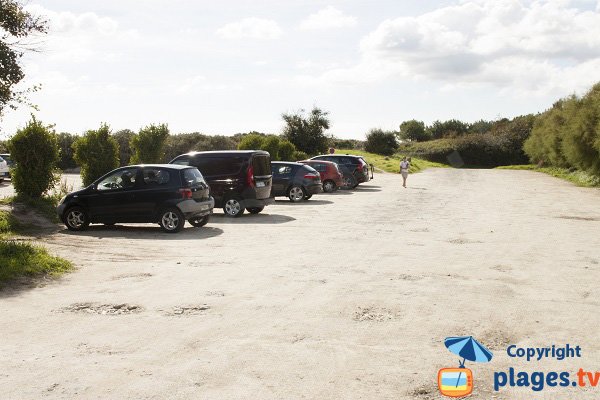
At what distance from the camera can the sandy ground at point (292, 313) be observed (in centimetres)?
535

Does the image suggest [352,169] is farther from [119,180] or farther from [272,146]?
[119,180]

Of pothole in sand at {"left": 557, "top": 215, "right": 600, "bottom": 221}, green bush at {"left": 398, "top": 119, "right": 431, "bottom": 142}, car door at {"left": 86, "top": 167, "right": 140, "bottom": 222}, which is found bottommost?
pothole in sand at {"left": 557, "top": 215, "right": 600, "bottom": 221}

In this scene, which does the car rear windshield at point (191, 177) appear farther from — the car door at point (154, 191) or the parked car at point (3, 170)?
the parked car at point (3, 170)

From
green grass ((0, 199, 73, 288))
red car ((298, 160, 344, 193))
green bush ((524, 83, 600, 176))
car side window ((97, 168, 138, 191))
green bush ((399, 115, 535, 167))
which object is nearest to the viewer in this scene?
green grass ((0, 199, 73, 288))

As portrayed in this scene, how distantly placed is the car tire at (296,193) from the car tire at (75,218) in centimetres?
1032

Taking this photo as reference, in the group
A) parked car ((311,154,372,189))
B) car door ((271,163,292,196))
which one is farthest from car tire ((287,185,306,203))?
parked car ((311,154,372,189))

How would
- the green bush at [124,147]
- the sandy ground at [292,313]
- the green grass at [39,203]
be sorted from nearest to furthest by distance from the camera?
the sandy ground at [292,313] → the green grass at [39,203] → the green bush at [124,147]

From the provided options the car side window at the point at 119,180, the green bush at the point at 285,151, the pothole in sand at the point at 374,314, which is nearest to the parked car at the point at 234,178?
the car side window at the point at 119,180

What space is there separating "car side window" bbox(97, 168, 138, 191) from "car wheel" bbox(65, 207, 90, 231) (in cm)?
75

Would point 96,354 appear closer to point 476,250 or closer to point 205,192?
point 476,250

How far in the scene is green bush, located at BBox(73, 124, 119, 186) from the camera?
21.2 metres

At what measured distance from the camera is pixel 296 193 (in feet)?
80.8

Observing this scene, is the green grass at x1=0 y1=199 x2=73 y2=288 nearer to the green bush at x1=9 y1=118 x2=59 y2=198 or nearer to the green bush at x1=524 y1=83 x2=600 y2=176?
the green bush at x1=9 y1=118 x2=59 y2=198

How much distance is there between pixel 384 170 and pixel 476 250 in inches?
1535
